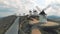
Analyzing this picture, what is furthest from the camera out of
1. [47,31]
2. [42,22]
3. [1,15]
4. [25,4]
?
[42,22]

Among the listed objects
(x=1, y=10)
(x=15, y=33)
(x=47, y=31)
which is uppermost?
(x=1, y=10)

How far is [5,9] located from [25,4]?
613 mm

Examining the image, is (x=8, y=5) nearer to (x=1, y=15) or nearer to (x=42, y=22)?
(x=1, y=15)

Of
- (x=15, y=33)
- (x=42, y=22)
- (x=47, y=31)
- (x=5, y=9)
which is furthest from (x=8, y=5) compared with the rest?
(x=42, y=22)

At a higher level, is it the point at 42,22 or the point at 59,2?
the point at 59,2

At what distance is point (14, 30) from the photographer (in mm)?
4512

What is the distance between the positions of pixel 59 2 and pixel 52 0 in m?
0.26

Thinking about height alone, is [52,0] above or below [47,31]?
above

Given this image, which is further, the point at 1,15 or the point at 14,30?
the point at 1,15

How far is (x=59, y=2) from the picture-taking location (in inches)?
239

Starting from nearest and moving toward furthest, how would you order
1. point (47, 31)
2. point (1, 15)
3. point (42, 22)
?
1. point (1, 15)
2. point (47, 31)
3. point (42, 22)

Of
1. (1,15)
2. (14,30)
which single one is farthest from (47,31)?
(14,30)

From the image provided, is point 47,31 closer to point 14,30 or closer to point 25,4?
point 25,4

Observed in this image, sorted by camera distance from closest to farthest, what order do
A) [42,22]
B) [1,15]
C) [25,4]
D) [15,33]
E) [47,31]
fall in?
[15,33] → [1,15] → [25,4] → [47,31] → [42,22]
